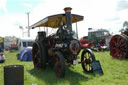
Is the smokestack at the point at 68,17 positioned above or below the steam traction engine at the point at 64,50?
above

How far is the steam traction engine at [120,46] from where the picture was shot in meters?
7.85

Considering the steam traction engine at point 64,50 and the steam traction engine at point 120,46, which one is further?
the steam traction engine at point 120,46

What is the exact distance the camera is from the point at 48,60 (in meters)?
6.51

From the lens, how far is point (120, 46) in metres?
8.38

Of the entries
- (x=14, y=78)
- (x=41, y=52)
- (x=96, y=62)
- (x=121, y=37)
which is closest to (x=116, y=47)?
(x=121, y=37)

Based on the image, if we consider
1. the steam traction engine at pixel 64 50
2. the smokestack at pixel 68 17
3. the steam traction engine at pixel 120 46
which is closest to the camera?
the steam traction engine at pixel 64 50

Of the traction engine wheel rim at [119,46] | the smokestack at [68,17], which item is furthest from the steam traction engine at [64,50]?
the traction engine wheel rim at [119,46]

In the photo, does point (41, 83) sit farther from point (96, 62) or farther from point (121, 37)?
point (121, 37)

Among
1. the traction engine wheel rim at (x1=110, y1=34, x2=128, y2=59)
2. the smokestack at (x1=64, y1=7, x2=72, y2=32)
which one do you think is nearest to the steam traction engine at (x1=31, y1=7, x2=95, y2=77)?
the smokestack at (x1=64, y1=7, x2=72, y2=32)

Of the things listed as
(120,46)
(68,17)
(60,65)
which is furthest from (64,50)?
(120,46)

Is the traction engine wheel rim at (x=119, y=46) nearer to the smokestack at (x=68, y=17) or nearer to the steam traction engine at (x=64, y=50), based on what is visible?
the steam traction engine at (x=64, y=50)

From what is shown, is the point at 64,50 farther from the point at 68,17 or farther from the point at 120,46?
the point at 120,46

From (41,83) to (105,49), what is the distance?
34.7 ft

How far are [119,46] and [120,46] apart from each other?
0.10 metres
